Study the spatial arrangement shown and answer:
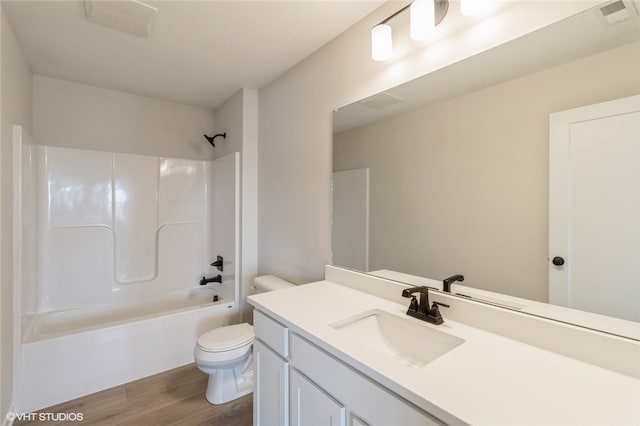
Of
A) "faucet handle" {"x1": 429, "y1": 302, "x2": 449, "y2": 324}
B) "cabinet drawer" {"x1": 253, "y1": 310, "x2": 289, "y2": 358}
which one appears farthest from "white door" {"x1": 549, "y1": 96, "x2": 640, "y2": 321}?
"cabinet drawer" {"x1": 253, "y1": 310, "x2": 289, "y2": 358}

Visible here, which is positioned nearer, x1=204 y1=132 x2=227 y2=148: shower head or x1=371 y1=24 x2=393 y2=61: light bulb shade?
x1=371 y1=24 x2=393 y2=61: light bulb shade

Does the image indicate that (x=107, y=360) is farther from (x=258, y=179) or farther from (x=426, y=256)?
(x=426, y=256)

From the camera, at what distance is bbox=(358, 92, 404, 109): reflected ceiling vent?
4.76 feet

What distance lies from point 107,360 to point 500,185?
2.70 meters

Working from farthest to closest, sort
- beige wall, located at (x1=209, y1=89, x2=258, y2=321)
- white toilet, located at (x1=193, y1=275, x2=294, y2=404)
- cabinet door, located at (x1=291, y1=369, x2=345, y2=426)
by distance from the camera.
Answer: beige wall, located at (x1=209, y1=89, x2=258, y2=321) < white toilet, located at (x1=193, y1=275, x2=294, y2=404) < cabinet door, located at (x1=291, y1=369, x2=345, y2=426)

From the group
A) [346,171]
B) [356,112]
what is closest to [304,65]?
[356,112]

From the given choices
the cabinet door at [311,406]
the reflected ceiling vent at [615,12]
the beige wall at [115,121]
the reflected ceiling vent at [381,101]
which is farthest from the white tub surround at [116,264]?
the reflected ceiling vent at [615,12]

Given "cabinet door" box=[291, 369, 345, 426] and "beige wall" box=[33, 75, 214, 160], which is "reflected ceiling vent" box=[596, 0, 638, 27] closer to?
"cabinet door" box=[291, 369, 345, 426]

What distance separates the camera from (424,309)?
1146 millimetres

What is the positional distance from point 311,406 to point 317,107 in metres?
1.69

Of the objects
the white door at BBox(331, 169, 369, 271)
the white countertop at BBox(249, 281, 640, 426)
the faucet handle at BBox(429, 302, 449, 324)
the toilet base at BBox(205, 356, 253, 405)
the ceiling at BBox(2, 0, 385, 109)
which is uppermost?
the ceiling at BBox(2, 0, 385, 109)

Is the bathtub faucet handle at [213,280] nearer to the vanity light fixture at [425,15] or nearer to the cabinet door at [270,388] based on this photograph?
the cabinet door at [270,388]

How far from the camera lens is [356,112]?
5.40 ft

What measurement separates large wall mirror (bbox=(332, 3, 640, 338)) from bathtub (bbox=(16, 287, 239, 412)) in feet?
5.28
